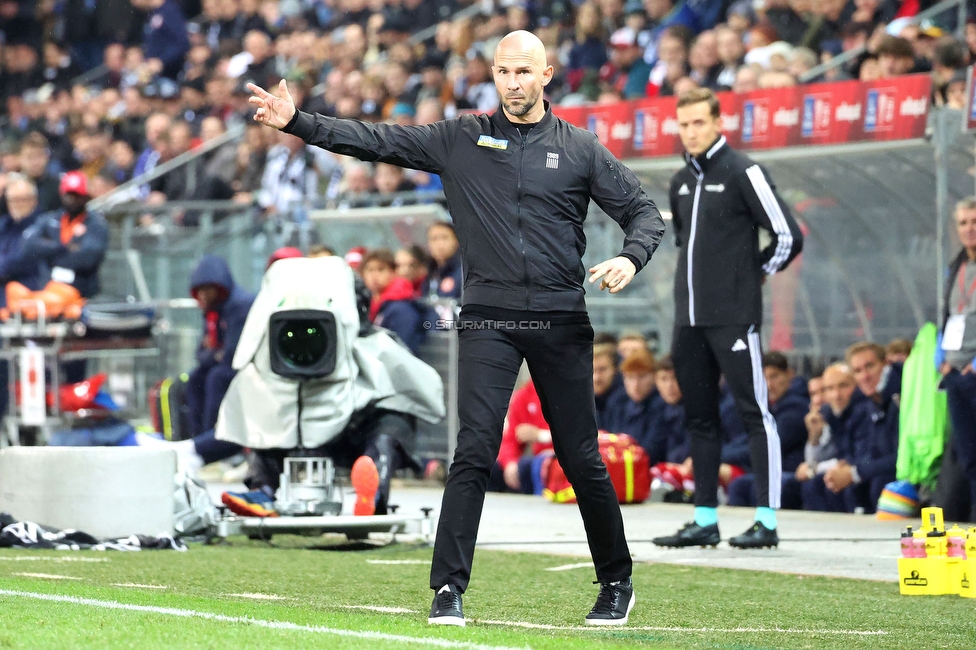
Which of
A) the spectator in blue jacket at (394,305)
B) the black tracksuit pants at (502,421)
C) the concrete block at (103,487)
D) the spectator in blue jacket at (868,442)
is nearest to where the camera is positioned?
the black tracksuit pants at (502,421)

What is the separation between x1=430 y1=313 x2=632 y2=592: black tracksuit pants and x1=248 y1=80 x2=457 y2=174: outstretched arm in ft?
1.90

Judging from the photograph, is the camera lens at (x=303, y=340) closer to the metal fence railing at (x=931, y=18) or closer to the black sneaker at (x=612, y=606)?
the black sneaker at (x=612, y=606)

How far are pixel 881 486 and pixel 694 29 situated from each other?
765 centimetres

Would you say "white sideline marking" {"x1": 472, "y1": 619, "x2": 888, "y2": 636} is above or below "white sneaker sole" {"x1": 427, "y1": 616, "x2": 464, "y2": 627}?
below

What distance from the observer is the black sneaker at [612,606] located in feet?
18.9

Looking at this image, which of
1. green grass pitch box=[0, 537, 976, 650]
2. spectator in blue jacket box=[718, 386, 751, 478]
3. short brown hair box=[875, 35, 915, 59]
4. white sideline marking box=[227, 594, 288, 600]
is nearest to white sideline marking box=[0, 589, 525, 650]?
green grass pitch box=[0, 537, 976, 650]

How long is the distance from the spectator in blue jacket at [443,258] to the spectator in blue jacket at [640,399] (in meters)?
1.72

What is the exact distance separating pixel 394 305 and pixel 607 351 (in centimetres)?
160

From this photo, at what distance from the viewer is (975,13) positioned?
1412cm

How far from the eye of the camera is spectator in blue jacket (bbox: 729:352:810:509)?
11.4 metres

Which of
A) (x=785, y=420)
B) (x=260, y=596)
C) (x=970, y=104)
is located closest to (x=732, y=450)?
(x=785, y=420)

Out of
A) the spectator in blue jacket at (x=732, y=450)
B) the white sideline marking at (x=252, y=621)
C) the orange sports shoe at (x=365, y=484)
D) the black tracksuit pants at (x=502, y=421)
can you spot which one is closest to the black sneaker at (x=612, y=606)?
the black tracksuit pants at (x=502, y=421)

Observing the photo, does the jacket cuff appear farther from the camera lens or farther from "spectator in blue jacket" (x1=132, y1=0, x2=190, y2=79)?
"spectator in blue jacket" (x1=132, y1=0, x2=190, y2=79)

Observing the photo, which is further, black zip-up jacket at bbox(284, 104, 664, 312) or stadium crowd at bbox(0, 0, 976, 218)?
stadium crowd at bbox(0, 0, 976, 218)
